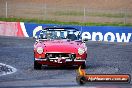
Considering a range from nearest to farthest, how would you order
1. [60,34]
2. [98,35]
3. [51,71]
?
[51,71] < [60,34] < [98,35]

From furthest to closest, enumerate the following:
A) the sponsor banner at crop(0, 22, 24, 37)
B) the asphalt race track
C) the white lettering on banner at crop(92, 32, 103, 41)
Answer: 1. the sponsor banner at crop(0, 22, 24, 37)
2. the white lettering on banner at crop(92, 32, 103, 41)
3. the asphalt race track

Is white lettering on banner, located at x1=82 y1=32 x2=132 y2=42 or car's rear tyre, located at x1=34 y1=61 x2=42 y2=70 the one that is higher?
car's rear tyre, located at x1=34 y1=61 x2=42 y2=70

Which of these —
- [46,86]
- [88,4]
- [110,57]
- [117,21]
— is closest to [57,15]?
[117,21]

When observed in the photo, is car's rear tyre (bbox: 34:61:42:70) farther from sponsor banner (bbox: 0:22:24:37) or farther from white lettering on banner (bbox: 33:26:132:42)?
sponsor banner (bbox: 0:22:24:37)

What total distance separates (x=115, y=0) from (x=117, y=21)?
1823 centimetres

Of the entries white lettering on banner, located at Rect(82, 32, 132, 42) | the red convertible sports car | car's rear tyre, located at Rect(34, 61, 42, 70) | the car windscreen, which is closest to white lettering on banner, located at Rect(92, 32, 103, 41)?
white lettering on banner, located at Rect(82, 32, 132, 42)

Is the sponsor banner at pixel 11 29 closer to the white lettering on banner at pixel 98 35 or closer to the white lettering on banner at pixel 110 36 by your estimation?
the white lettering on banner at pixel 110 36

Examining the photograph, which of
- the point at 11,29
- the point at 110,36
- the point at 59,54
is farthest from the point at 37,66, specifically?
the point at 11,29

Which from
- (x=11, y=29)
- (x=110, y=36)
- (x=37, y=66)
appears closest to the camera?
(x=37, y=66)

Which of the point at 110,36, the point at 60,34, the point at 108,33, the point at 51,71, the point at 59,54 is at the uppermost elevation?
the point at 60,34

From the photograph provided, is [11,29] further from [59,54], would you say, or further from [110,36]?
[59,54]

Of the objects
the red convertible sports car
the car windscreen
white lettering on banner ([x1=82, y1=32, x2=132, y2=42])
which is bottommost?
white lettering on banner ([x1=82, y1=32, x2=132, y2=42])

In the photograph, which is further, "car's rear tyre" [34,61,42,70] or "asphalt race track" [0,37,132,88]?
"car's rear tyre" [34,61,42,70]

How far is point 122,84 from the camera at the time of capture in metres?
12.0
